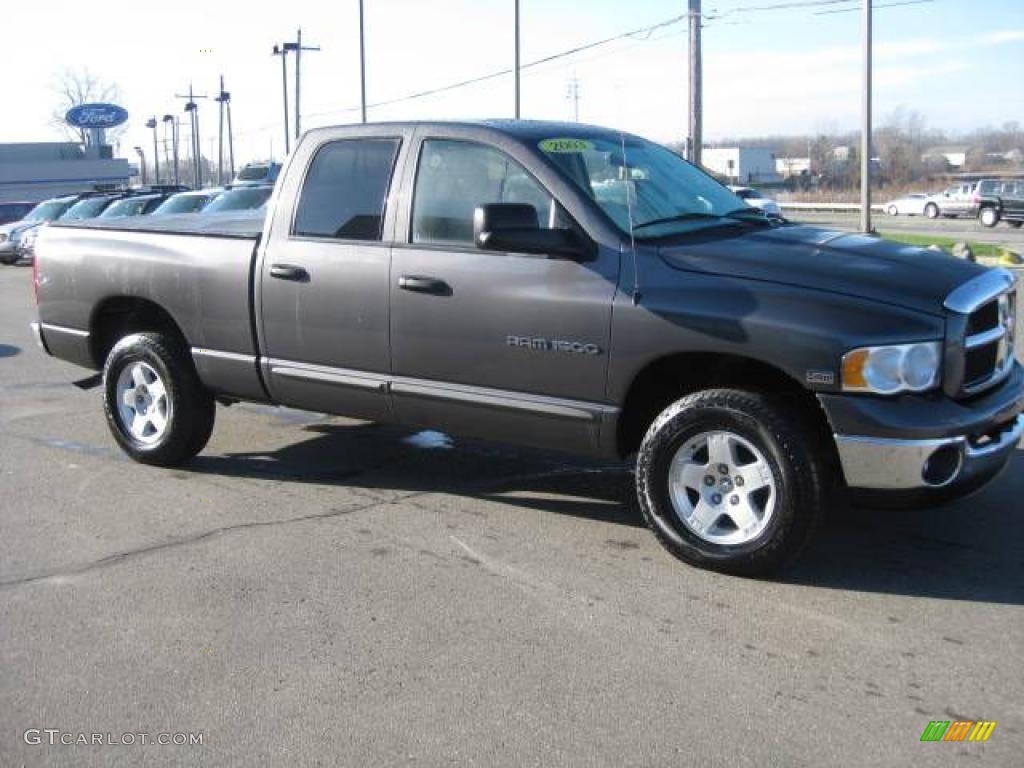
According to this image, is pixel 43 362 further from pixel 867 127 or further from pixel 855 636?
pixel 867 127

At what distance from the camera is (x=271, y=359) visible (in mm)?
6027

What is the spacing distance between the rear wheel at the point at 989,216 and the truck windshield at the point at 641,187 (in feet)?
120

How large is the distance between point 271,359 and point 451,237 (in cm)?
134

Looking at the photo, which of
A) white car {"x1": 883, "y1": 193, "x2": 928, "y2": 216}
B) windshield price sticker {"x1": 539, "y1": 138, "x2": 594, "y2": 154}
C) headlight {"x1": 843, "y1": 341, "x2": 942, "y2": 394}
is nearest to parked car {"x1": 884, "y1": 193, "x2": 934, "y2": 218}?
white car {"x1": 883, "y1": 193, "x2": 928, "y2": 216}

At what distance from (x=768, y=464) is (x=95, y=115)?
7422cm

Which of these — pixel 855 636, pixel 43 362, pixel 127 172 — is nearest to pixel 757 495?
pixel 855 636

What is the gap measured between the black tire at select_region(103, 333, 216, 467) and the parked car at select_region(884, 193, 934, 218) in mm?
48461

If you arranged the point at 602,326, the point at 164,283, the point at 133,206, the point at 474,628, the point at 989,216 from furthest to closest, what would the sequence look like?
the point at 989,216
the point at 133,206
the point at 164,283
the point at 602,326
the point at 474,628

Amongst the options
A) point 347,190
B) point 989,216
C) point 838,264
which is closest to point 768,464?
point 838,264

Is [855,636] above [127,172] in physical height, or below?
Result: below

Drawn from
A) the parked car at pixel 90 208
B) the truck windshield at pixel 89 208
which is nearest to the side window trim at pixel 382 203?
the parked car at pixel 90 208

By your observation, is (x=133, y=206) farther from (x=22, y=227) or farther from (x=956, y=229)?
(x=956, y=229)

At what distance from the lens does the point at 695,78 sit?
22094mm

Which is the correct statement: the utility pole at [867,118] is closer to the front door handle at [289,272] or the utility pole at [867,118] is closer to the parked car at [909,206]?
the front door handle at [289,272]
